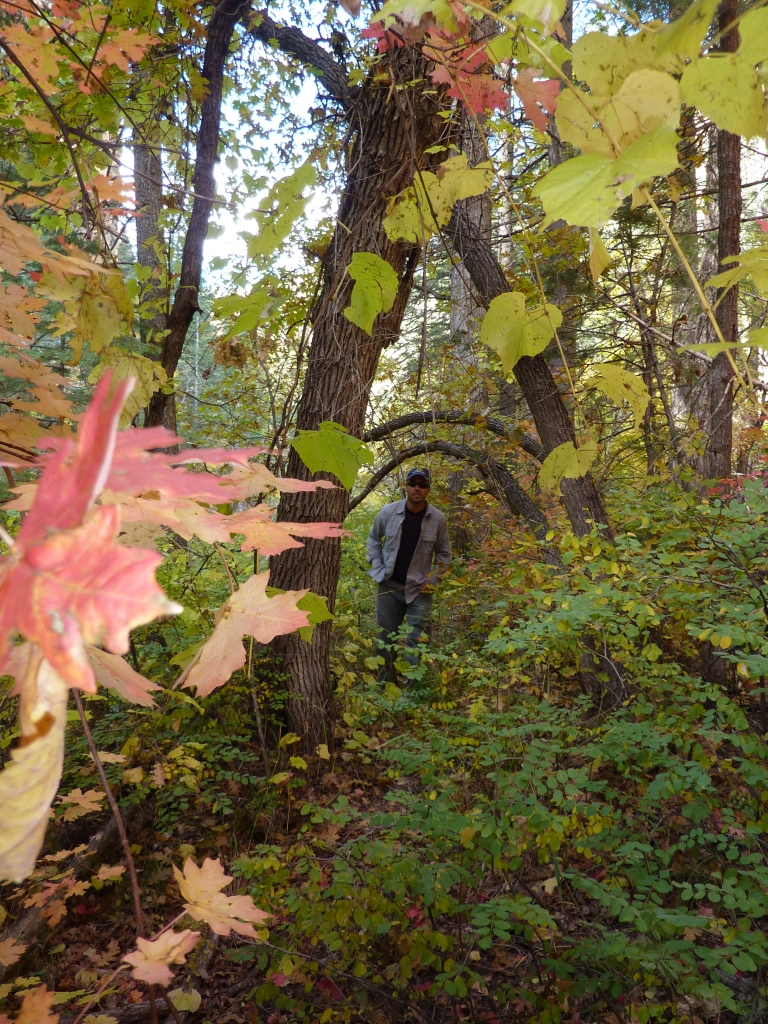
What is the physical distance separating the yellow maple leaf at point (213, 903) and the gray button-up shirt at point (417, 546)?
156 inches

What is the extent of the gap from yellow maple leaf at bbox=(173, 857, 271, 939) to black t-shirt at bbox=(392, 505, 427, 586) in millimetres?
4041

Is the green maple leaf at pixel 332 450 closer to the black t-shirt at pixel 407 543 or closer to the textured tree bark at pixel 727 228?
the textured tree bark at pixel 727 228

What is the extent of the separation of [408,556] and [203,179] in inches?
129

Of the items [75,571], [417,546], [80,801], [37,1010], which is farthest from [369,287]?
[417,546]

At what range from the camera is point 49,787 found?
1.22 ft

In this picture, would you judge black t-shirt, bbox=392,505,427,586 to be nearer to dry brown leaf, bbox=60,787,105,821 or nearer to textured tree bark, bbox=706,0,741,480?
textured tree bark, bbox=706,0,741,480

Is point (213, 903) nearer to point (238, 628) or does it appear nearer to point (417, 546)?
point (238, 628)

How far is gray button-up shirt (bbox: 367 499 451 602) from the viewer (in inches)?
209

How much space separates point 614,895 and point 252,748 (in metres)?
2.32

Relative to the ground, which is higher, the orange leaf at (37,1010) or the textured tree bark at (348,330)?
the textured tree bark at (348,330)

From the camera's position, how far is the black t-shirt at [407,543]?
5371 millimetres

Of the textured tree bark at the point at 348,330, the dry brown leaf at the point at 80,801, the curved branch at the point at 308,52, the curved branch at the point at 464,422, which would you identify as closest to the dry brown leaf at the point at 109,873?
the dry brown leaf at the point at 80,801

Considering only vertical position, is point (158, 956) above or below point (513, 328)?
below

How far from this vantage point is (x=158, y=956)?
0.93 metres
